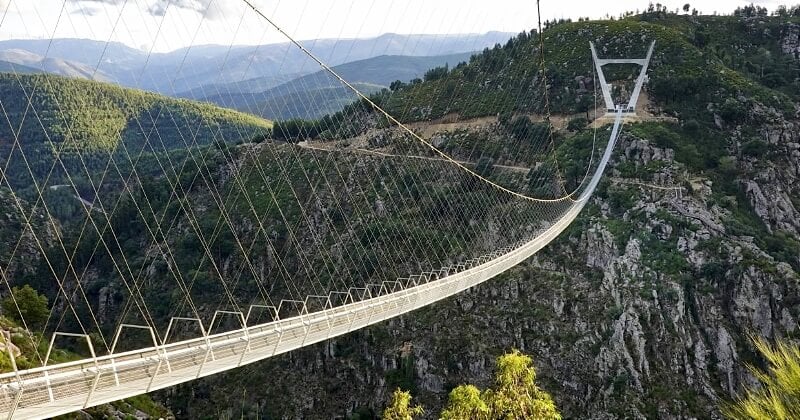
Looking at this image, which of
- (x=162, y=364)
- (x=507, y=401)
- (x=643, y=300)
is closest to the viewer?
(x=162, y=364)

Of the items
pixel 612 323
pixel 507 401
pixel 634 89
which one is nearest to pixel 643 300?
pixel 612 323

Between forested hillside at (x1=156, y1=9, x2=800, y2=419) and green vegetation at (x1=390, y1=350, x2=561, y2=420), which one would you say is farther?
forested hillside at (x1=156, y1=9, x2=800, y2=419)

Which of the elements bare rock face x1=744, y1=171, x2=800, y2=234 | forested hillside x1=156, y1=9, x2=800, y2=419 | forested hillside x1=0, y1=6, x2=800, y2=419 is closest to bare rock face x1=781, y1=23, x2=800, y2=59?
forested hillside x1=0, y1=6, x2=800, y2=419

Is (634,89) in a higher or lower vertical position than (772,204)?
higher

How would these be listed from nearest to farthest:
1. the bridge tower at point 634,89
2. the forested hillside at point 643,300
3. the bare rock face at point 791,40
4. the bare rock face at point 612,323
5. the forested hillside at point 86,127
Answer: the bare rock face at point 612,323 < the forested hillside at point 643,300 < the bridge tower at point 634,89 < the bare rock face at point 791,40 < the forested hillside at point 86,127

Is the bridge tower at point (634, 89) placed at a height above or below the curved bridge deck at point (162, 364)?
above

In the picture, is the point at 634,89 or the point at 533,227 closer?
the point at 533,227

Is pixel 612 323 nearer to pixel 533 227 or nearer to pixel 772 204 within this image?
pixel 533 227

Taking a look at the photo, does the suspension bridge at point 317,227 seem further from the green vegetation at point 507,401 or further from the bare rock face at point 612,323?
the green vegetation at point 507,401

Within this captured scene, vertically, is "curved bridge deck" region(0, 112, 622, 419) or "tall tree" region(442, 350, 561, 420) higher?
"tall tree" region(442, 350, 561, 420)

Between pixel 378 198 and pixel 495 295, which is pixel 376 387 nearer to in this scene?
pixel 495 295

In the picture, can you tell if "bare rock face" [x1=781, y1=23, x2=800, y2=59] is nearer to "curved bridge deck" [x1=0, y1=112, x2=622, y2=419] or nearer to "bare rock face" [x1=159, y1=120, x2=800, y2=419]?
"bare rock face" [x1=159, y1=120, x2=800, y2=419]

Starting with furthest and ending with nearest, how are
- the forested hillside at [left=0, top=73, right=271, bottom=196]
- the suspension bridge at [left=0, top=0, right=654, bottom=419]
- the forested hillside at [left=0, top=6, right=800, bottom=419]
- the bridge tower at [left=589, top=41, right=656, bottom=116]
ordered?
1. the forested hillside at [left=0, top=73, right=271, bottom=196]
2. the bridge tower at [left=589, top=41, right=656, bottom=116]
3. the suspension bridge at [left=0, top=0, right=654, bottom=419]
4. the forested hillside at [left=0, top=6, right=800, bottom=419]

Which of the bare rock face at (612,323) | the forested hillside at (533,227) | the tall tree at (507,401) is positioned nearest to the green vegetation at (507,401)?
the tall tree at (507,401)
